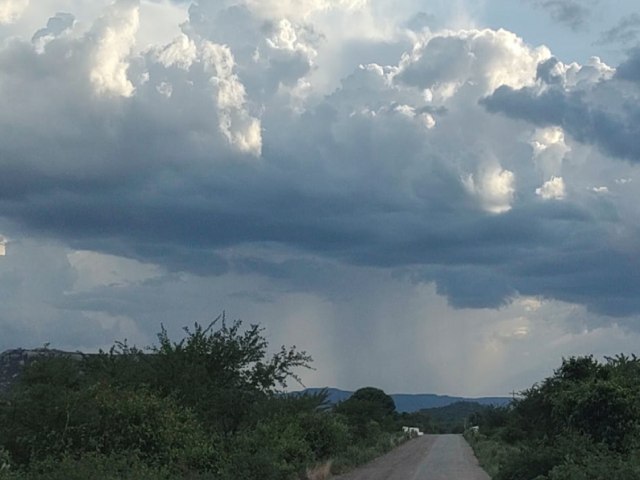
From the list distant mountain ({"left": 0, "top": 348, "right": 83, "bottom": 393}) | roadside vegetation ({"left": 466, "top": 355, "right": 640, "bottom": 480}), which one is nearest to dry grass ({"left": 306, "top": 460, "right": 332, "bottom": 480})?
roadside vegetation ({"left": 466, "top": 355, "right": 640, "bottom": 480})

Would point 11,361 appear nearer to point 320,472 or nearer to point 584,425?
point 320,472

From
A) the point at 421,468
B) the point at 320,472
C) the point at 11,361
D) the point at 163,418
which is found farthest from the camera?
the point at 421,468

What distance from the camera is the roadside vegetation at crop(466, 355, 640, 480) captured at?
945 inches

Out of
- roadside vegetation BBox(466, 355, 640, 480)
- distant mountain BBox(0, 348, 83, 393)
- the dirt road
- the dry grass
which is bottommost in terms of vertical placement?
the dirt road

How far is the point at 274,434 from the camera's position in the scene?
35031mm

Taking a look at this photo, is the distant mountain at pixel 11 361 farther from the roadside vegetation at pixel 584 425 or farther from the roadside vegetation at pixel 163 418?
the roadside vegetation at pixel 584 425

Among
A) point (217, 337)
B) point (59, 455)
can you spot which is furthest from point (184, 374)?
point (59, 455)

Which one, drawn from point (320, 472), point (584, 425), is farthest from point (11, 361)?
point (584, 425)

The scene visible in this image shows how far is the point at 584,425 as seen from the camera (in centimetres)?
3094

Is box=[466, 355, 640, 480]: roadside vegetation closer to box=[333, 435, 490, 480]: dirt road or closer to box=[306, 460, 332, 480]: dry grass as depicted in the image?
box=[333, 435, 490, 480]: dirt road

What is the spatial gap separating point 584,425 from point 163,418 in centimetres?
1264

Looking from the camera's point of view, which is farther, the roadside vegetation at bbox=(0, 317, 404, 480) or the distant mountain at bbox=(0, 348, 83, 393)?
the distant mountain at bbox=(0, 348, 83, 393)

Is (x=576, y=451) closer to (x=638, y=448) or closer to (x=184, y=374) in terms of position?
(x=638, y=448)

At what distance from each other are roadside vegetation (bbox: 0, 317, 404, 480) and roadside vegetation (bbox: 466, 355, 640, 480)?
754 cm
